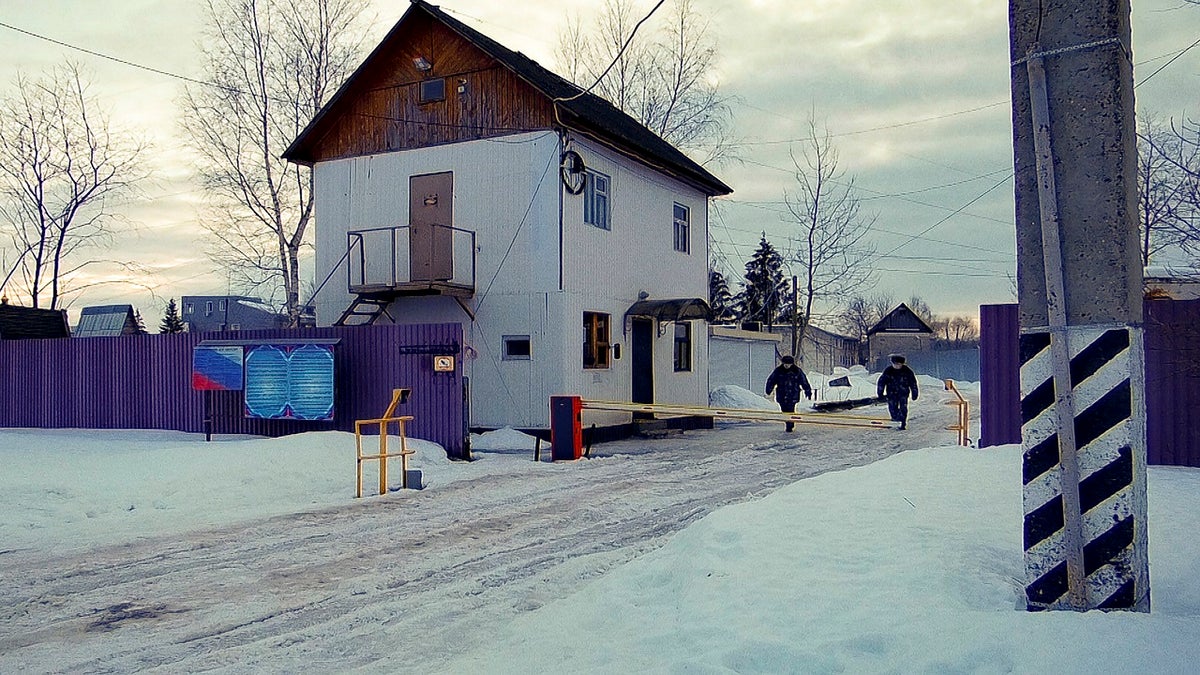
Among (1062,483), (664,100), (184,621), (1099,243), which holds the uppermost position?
(664,100)

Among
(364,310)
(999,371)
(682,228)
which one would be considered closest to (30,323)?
(364,310)

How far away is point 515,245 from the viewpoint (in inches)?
747

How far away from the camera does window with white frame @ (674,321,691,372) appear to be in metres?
24.0

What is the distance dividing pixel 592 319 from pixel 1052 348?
50.6 feet

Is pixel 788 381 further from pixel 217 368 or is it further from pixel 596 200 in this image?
pixel 217 368

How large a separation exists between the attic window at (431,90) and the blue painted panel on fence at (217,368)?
7.00 metres

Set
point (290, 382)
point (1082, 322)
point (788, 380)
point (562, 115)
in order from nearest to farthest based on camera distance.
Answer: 1. point (1082, 322)
2. point (290, 382)
3. point (562, 115)
4. point (788, 380)

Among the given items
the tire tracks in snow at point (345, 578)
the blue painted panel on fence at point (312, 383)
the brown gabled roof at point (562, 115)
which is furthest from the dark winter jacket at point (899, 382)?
the blue painted panel on fence at point (312, 383)

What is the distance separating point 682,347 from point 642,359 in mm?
2561

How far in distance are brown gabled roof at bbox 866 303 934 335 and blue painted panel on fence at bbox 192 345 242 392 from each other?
6709 cm

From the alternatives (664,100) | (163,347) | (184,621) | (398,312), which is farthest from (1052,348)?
(664,100)

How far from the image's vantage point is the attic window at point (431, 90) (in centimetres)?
1981

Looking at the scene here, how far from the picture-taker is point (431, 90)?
20.0m

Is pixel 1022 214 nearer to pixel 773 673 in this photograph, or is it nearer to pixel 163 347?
pixel 773 673
